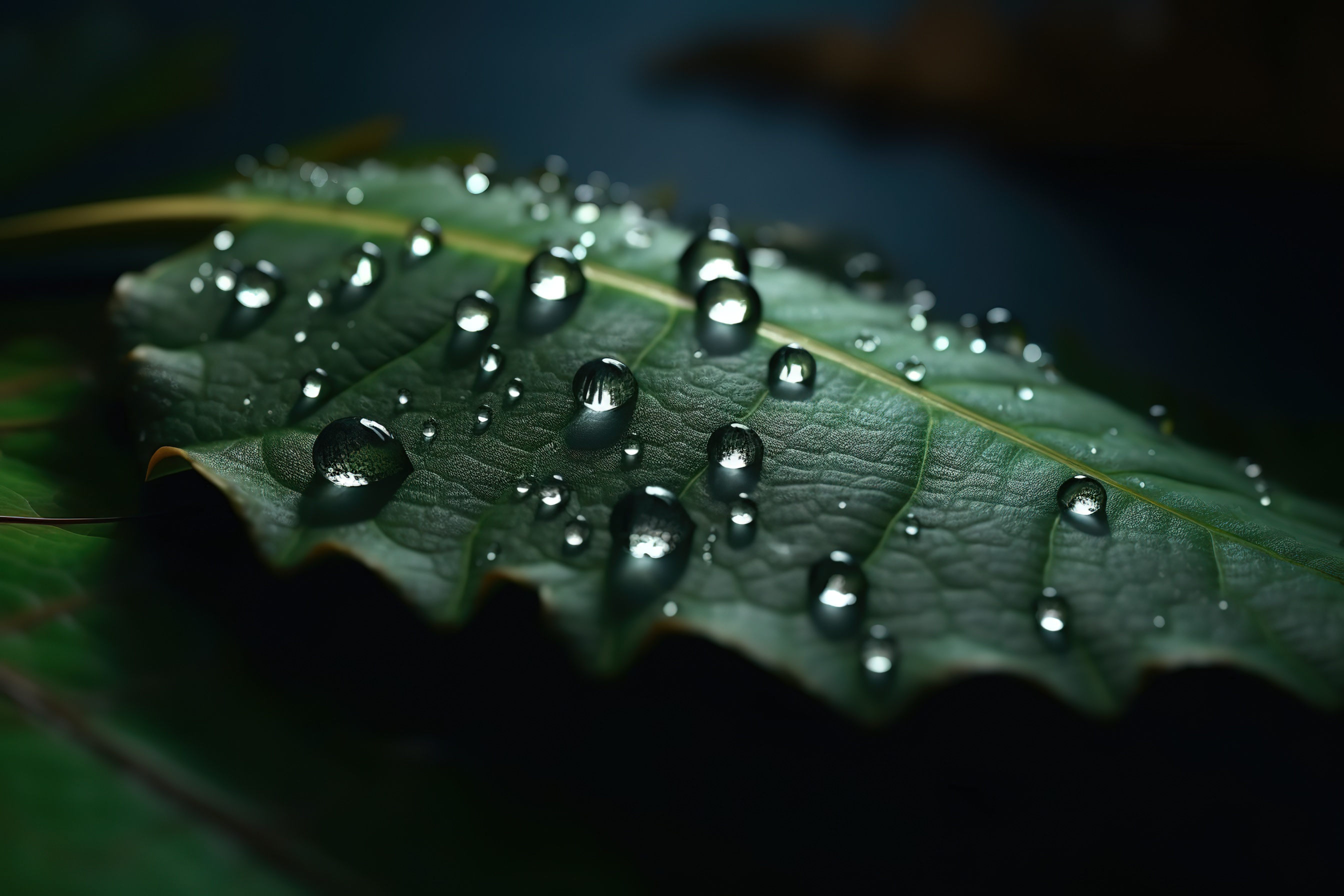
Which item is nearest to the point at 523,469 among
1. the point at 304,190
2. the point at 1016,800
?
the point at 1016,800

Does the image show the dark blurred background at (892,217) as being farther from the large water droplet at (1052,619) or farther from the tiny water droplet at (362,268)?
the tiny water droplet at (362,268)

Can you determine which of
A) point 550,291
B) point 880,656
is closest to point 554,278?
point 550,291

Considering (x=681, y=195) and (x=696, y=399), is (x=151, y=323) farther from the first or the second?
(x=681, y=195)

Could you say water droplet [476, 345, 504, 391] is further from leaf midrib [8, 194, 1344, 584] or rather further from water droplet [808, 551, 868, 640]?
water droplet [808, 551, 868, 640]

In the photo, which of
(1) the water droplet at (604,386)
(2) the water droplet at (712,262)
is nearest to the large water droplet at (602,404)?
(1) the water droplet at (604,386)

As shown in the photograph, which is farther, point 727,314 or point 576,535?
point 727,314

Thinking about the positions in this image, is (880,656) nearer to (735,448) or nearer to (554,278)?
(735,448)

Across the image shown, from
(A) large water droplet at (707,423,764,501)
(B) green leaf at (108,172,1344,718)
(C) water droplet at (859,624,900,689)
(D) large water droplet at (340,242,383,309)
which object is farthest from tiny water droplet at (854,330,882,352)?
(D) large water droplet at (340,242,383,309)

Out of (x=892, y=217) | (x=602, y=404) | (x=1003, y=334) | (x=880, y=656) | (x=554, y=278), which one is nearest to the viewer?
(x=880, y=656)
